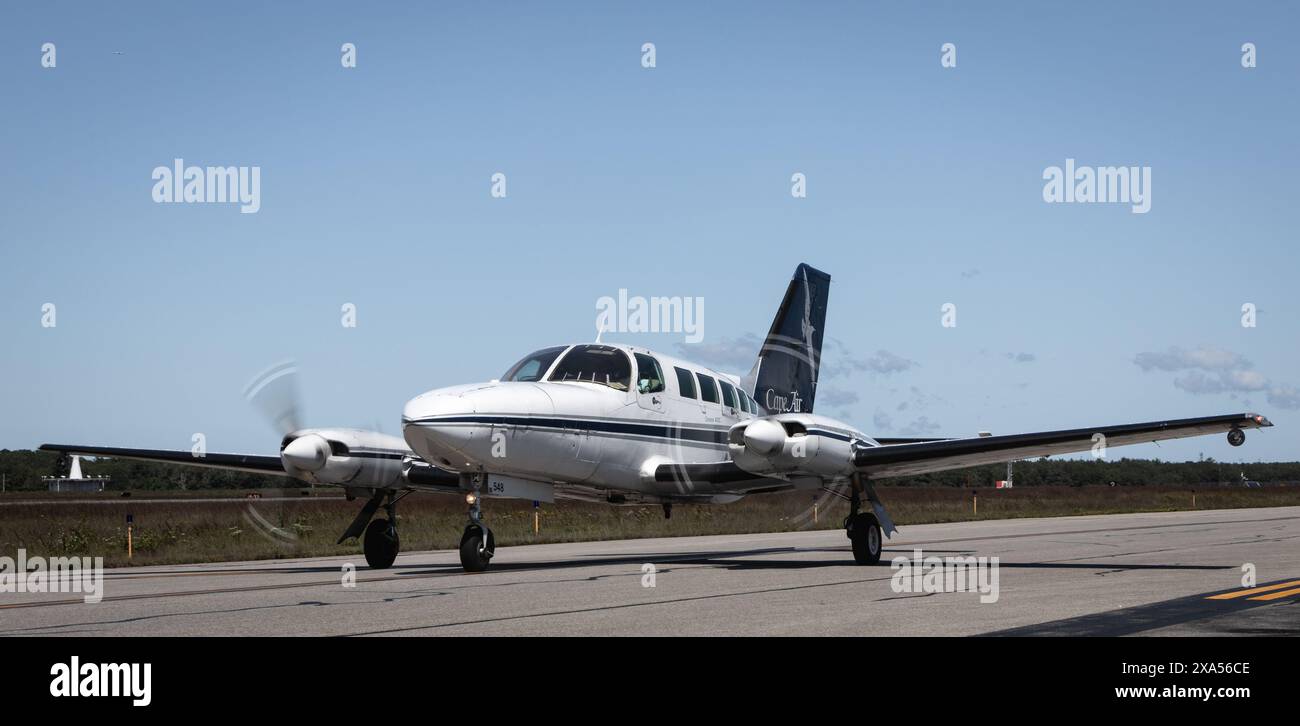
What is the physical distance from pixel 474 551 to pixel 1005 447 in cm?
885

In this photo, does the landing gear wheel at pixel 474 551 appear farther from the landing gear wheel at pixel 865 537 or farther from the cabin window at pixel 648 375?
the landing gear wheel at pixel 865 537

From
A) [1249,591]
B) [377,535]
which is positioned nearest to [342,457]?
[377,535]

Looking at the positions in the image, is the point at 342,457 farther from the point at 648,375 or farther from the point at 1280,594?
the point at 1280,594

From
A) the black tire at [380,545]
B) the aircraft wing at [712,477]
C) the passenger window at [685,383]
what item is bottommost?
the black tire at [380,545]

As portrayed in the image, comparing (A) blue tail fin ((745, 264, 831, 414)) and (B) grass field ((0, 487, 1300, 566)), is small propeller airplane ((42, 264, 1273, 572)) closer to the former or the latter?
(B) grass field ((0, 487, 1300, 566))

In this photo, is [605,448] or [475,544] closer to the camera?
[475,544]

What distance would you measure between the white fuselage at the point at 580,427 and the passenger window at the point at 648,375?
6cm

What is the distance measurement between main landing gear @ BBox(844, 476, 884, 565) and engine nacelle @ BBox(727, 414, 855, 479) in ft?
4.03

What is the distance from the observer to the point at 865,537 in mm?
19344

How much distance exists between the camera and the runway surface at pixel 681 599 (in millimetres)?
9773

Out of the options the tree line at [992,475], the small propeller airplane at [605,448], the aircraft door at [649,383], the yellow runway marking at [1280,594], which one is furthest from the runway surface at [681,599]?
the tree line at [992,475]
